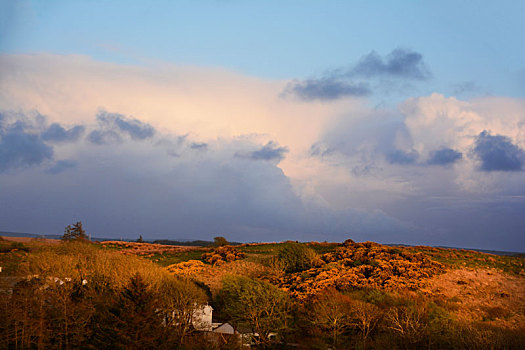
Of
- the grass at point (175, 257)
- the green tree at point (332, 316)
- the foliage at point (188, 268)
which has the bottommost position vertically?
the green tree at point (332, 316)

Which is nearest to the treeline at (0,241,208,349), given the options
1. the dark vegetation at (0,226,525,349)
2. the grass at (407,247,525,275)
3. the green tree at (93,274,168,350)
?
the green tree at (93,274,168,350)

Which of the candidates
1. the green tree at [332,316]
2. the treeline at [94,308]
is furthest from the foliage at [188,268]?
the green tree at [332,316]

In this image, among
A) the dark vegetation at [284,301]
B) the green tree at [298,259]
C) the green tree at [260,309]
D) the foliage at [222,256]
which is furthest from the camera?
the foliage at [222,256]

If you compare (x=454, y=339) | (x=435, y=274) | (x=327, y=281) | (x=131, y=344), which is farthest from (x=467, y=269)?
(x=131, y=344)

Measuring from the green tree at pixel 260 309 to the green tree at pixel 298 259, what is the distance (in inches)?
581

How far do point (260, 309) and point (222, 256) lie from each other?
1103 inches

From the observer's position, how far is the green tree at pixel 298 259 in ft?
186

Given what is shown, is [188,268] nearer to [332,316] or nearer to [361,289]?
[361,289]

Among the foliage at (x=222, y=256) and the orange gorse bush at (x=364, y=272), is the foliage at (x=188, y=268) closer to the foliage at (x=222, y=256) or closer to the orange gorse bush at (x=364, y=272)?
the foliage at (x=222, y=256)

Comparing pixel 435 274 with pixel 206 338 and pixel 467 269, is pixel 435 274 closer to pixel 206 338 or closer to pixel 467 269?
pixel 467 269

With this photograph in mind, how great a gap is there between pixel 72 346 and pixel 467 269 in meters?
44.2

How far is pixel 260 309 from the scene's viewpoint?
3912 cm

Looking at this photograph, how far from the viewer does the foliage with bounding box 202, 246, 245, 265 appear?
63.7 meters

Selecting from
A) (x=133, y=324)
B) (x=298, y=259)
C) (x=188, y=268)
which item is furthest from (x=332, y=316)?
(x=188, y=268)
